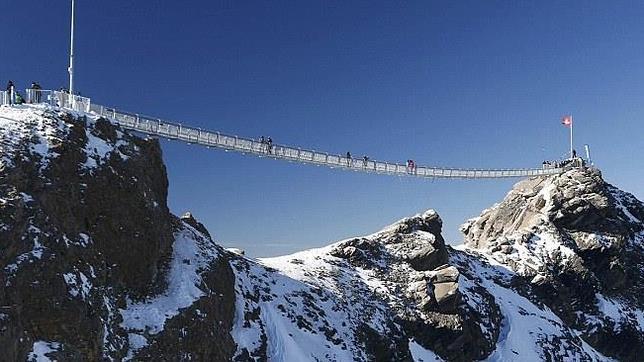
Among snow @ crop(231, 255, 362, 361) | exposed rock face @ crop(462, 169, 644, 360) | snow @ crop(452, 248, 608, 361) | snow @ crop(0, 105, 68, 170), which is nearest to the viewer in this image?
snow @ crop(0, 105, 68, 170)

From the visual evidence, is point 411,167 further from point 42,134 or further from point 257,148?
point 42,134

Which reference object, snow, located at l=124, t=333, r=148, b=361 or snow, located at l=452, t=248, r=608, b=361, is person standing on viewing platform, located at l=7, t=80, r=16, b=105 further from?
snow, located at l=452, t=248, r=608, b=361

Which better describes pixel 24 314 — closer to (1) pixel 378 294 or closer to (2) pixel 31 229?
(2) pixel 31 229

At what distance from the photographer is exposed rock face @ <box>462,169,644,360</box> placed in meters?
56.8

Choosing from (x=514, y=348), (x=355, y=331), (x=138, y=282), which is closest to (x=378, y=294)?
(x=355, y=331)

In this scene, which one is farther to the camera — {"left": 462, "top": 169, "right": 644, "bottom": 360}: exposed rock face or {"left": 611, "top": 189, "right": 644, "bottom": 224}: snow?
{"left": 611, "top": 189, "right": 644, "bottom": 224}: snow

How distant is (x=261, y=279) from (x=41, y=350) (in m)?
19.4

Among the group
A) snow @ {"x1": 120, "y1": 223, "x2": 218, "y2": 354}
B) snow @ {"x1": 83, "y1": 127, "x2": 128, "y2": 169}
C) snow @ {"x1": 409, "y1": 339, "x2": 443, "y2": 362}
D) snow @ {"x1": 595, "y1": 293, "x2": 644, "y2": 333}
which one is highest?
snow @ {"x1": 83, "y1": 127, "x2": 128, "y2": 169}

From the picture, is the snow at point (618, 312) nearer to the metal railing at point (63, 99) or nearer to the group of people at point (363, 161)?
the group of people at point (363, 161)

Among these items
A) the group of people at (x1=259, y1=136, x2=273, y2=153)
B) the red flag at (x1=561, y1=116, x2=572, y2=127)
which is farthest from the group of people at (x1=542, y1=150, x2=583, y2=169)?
the group of people at (x1=259, y1=136, x2=273, y2=153)

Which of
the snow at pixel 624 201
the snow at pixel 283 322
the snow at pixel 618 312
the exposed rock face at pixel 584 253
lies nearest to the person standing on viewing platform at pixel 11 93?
the snow at pixel 283 322

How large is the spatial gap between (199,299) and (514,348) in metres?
30.3

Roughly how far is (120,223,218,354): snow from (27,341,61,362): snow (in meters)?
4.26

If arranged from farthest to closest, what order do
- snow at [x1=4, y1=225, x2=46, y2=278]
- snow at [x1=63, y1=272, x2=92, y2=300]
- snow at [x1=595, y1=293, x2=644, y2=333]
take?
snow at [x1=595, y1=293, x2=644, y2=333]
snow at [x1=63, y1=272, x2=92, y2=300]
snow at [x1=4, y1=225, x2=46, y2=278]
